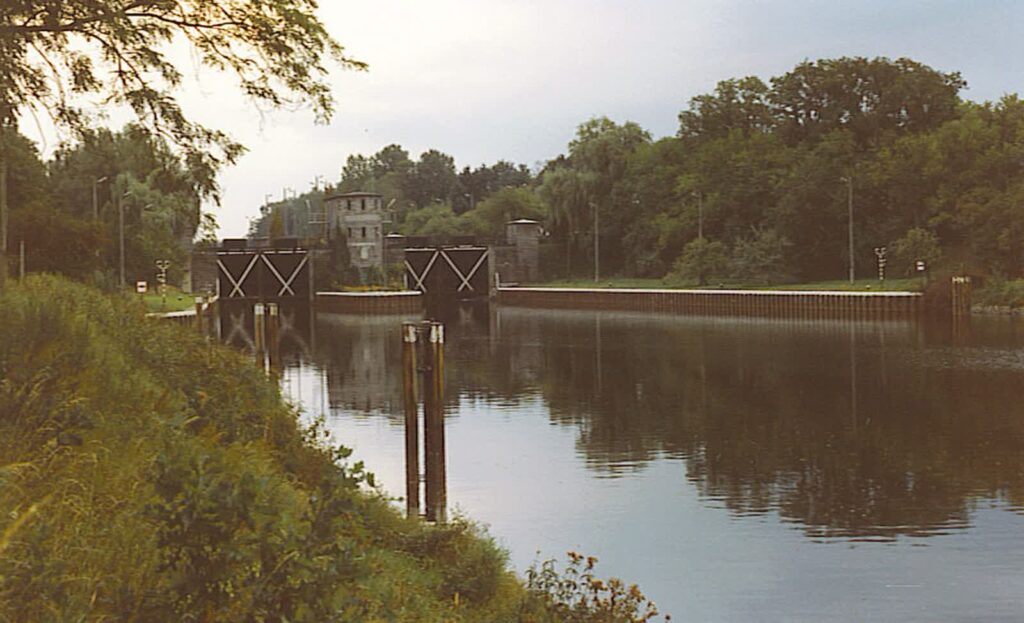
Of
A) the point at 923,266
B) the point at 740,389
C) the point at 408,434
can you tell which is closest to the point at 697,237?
the point at 923,266

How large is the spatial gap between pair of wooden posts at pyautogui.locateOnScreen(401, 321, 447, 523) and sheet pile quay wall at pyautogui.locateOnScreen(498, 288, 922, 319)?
134ft

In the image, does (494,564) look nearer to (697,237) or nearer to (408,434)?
(408,434)

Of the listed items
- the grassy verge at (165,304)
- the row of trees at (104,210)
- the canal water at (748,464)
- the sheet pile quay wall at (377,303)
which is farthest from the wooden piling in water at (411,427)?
the sheet pile quay wall at (377,303)

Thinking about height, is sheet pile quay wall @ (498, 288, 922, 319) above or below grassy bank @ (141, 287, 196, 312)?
below

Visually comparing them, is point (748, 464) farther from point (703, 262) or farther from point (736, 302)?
point (703, 262)

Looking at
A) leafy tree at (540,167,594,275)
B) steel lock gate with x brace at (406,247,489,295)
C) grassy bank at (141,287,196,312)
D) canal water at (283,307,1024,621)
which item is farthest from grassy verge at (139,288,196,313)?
leafy tree at (540,167,594,275)

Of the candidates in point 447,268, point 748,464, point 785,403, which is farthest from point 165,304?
point 447,268

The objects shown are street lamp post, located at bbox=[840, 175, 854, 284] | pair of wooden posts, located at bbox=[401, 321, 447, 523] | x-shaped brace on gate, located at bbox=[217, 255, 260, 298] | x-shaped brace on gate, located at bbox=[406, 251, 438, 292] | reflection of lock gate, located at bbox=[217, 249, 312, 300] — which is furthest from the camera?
x-shaped brace on gate, located at bbox=[406, 251, 438, 292]

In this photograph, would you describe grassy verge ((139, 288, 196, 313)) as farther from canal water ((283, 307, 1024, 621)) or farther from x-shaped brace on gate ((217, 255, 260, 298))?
x-shaped brace on gate ((217, 255, 260, 298))

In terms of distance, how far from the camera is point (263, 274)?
8025 cm

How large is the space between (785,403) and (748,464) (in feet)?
26.5

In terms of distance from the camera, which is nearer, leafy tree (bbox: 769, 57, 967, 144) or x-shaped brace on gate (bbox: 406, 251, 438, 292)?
leafy tree (bbox: 769, 57, 967, 144)

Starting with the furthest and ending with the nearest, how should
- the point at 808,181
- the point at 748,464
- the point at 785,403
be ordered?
the point at 808,181
the point at 785,403
the point at 748,464

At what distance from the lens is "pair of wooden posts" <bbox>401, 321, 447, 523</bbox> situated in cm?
1647
